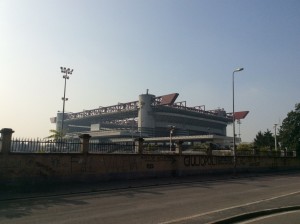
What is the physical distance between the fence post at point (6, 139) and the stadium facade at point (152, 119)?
73.9 m

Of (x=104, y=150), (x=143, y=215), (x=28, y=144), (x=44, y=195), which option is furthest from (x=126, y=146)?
(x=143, y=215)

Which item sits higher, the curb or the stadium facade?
the stadium facade

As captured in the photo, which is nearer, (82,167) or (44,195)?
(44,195)

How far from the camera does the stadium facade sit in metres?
105

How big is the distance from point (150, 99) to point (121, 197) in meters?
88.6

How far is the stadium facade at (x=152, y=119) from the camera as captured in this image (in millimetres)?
104750

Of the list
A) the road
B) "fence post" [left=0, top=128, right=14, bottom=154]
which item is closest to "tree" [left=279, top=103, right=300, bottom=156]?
the road

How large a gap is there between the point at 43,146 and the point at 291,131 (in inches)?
1566

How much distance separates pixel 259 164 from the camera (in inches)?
1513

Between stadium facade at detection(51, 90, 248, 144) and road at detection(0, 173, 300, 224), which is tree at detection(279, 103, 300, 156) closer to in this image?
road at detection(0, 173, 300, 224)

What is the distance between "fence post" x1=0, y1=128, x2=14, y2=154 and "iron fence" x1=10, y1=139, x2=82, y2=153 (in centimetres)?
30

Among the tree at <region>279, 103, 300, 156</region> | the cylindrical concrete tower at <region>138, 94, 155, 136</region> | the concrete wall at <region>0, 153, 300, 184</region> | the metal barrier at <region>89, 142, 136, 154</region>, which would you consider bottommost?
the concrete wall at <region>0, 153, 300, 184</region>

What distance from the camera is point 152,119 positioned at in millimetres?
105500

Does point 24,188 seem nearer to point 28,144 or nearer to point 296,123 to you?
point 28,144
